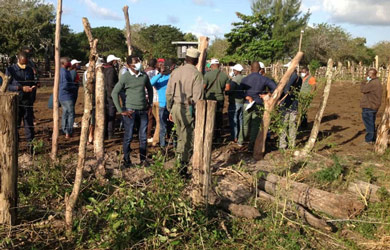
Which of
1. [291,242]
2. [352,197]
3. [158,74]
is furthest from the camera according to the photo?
[158,74]

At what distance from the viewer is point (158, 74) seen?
691 cm

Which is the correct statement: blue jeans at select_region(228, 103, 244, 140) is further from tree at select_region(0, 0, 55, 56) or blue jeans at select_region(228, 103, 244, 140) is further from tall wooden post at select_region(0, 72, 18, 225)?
tree at select_region(0, 0, 55, 56)

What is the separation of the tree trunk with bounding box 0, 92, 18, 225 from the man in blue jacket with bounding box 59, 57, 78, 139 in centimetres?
372

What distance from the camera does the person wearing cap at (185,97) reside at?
519 centimetres

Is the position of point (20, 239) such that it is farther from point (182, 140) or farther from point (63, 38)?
point (63, 38)

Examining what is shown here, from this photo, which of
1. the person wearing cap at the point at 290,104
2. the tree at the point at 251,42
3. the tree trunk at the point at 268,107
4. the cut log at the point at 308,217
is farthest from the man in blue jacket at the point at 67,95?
the tree at the point at 251,42

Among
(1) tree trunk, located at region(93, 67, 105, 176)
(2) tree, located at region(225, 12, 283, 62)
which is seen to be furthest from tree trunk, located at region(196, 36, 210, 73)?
(2) tree, located at region(225, 12, 283, 62)

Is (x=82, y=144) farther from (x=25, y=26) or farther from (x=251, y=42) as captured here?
(x=251, y=42)

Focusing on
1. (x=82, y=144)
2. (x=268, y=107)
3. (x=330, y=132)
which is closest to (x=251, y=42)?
(x=330, y=132)

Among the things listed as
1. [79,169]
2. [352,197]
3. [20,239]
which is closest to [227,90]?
[352,197]

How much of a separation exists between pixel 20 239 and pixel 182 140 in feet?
8.22

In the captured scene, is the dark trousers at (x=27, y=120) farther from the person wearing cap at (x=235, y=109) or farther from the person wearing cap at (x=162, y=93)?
the person wearing cap at (x=235, y=109)

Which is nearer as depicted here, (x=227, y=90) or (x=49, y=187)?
(x=49, y=187)

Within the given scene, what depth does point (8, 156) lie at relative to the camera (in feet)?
11.1
